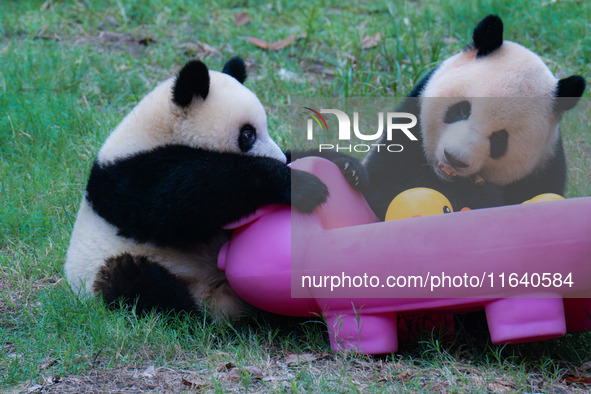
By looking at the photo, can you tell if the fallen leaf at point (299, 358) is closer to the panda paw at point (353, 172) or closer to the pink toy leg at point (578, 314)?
the panda paw at point (353, 172)

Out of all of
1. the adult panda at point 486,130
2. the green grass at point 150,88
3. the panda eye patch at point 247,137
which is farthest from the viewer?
the panda eye patch at point 247,137

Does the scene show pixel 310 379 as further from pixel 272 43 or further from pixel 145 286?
pixel 272 43

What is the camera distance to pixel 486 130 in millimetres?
2625

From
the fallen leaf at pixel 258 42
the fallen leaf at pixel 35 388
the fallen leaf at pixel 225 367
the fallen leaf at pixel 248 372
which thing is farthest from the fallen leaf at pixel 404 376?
the fallen leaf at pixel 258 42

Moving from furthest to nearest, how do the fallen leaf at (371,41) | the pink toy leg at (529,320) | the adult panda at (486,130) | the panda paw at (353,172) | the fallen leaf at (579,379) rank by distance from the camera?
the fallen leaf at (371,41) → the panda paw at (353,172) → the adult panda at (486,130) → the fallen leaf at (579,379) → the pink toy leg at (529,320)

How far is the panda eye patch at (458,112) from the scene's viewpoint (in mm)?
2682

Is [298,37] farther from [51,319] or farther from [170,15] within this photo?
[51,319]

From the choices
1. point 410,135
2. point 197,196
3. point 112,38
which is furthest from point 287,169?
point 112,38

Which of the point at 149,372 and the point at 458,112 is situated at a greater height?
the point at 458,112

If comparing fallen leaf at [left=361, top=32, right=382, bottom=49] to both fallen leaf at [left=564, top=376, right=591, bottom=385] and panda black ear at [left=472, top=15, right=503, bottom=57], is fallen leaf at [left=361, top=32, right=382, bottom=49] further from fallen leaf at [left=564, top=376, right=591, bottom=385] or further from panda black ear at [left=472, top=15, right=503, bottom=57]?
fallen leaf at [left=564, top=376, right=591, bottom=385]

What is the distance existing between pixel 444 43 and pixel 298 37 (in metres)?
1.23

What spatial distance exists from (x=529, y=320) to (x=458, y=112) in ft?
2.99

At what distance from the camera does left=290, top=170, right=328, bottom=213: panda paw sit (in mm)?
2527

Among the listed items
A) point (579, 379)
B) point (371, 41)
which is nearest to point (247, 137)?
point (579, 379)
